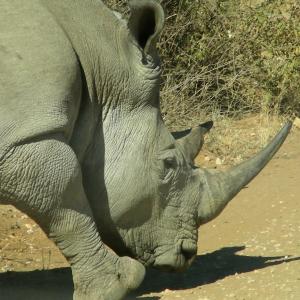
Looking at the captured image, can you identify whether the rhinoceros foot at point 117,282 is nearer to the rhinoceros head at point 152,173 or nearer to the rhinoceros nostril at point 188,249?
the rhinoceros head at point 152,173

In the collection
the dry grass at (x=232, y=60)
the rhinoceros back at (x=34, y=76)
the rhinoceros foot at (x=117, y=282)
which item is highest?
the rhinoceros back at (x=34, y=76)

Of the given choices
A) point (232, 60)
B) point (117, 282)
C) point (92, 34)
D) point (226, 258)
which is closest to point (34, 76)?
point (92, 34)

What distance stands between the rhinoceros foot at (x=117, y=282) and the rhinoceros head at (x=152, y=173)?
275 mm

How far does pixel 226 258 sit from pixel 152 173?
147 centimetres

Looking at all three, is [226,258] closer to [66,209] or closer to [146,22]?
[66,209]

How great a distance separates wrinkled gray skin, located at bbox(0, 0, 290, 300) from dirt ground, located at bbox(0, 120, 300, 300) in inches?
17.9

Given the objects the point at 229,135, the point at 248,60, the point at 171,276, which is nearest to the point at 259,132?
the point at 229,135

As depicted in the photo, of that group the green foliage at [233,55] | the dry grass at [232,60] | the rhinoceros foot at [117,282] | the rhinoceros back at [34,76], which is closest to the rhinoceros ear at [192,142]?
the rhinoceros foot at [117,282]

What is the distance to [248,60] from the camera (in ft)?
39.9

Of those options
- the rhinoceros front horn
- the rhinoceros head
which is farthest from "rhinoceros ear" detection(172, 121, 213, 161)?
the rhinoceros front horn

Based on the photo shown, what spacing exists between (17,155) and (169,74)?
20.5 feet

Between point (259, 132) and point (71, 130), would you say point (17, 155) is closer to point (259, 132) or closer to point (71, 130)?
point (71, 130)

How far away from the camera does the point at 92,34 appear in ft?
20.1

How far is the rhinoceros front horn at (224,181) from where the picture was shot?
6.65 m
